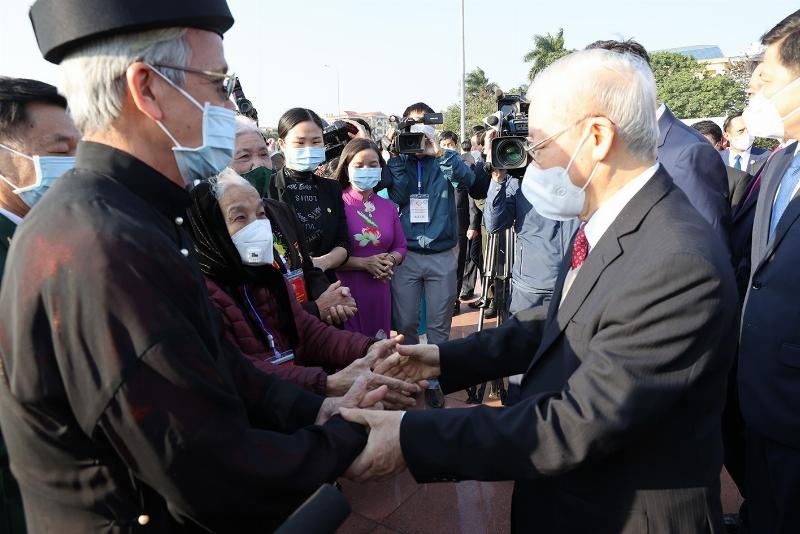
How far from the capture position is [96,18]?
1114 mm

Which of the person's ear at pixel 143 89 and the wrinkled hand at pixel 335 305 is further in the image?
the wrinkled hand at pixel 335 305

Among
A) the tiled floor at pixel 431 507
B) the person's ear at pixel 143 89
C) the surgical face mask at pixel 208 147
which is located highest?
the person's ear at pixel 143 89

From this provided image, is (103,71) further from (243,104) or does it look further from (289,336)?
(243,104)

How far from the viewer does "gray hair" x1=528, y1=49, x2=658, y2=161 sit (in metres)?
1.53

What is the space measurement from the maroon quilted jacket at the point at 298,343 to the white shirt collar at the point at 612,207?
3.93ft

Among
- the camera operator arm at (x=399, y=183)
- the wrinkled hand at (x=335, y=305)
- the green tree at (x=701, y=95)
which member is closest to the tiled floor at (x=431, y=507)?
the wrinkled hand at (x=335, y=305)

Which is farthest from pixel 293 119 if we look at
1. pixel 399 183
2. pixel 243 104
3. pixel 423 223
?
pixel 423 223

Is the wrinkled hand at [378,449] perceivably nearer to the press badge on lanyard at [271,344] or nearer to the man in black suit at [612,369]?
the man in black suit at [612,369]

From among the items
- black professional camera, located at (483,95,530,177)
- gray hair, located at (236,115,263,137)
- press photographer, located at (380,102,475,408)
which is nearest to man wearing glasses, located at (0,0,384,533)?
gray hair, located at (236,115,263,137)

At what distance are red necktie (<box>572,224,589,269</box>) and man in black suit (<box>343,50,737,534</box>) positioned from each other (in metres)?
0.02

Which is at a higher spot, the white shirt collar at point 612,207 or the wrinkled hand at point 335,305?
the white shirt collar at point 612,207

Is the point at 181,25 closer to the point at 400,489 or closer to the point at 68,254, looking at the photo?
the point at 68,254

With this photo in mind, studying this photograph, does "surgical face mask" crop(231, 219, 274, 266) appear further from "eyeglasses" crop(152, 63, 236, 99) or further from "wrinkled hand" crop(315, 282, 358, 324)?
"eyeglasses" crop(152, 63, 236, 99)

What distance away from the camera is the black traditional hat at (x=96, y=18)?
112 cm
